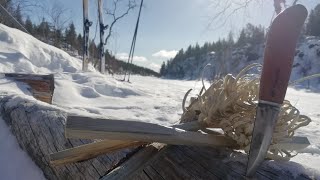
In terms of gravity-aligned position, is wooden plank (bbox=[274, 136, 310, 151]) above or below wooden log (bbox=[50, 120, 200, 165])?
above

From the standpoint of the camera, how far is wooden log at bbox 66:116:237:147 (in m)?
0.90

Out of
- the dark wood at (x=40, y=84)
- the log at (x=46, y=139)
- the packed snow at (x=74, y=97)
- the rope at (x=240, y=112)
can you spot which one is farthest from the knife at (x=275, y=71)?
the dark wood at (x=40, y=84)

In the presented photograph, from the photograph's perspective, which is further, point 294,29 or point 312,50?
point 312,50

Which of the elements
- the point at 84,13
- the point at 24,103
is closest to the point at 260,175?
the point at 24,103

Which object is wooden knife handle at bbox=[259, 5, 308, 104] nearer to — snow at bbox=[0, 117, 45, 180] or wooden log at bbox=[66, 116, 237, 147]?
wooden log at bbox=[66, 116, 237, 147]

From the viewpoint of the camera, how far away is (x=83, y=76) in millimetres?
8109

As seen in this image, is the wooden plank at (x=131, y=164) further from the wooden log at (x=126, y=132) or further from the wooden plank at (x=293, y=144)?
the wooden plank at (x=293, y=144)

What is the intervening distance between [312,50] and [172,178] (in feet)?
195

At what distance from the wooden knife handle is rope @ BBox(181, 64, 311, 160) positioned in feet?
0.66

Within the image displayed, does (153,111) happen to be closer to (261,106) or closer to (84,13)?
(261,106)

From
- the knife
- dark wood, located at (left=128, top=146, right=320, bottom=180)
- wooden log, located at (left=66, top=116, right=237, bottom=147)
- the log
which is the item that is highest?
the knife

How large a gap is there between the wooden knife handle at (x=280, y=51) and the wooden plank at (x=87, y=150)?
0.47 metres

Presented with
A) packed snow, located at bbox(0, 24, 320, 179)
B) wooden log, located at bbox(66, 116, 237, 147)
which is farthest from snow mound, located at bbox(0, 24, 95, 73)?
wooden log, located at bbox(66, 116, 237, 147)

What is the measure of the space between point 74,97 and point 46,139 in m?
3.91
